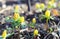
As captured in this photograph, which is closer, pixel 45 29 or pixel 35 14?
pixel 45 29

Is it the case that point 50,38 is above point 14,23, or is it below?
below

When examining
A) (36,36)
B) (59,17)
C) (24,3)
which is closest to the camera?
(36,36)

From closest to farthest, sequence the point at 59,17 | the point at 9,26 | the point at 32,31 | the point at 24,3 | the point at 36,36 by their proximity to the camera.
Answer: the point at 36,36, the point at 32,31, the point at 9,26, the point at 59,17, the point at 24,3

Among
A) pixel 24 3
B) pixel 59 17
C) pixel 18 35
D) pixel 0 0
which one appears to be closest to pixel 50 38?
pixel 18 35

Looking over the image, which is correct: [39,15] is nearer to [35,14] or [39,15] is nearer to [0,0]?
[35,14]

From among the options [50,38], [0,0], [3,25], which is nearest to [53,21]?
[50,38]


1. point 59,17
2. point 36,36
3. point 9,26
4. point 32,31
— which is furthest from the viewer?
point 59,17

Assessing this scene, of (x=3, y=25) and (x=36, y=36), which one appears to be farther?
(x=3, y=25)

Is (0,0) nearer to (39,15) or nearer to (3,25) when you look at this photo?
(39,15)
